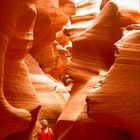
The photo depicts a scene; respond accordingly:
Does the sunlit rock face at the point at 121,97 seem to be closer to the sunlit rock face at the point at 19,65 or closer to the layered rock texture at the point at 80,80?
the layered rock texture at the point at 80,80

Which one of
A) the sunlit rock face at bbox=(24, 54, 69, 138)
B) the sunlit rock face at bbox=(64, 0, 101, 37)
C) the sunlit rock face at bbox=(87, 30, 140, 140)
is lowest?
the sunlit rock face at bbox=(24, 54, 69, 138)

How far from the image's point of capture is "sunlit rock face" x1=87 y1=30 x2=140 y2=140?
4512 mm

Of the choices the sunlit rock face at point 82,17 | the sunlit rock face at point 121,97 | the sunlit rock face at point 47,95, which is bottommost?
the sunlit rock face at point 47,95

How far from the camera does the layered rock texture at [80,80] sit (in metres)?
4.52

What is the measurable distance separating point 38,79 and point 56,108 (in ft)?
2.07

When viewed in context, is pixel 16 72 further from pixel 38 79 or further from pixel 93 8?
pixel 93 8

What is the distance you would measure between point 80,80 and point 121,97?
144 centimetres

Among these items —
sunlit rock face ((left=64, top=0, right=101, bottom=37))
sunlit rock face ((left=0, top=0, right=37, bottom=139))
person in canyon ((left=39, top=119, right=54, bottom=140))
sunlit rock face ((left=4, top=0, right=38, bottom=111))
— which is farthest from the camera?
sunlit rock face ((left=64, top=0, right=101, bottom=37))

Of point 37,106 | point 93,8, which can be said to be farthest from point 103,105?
point 93,8

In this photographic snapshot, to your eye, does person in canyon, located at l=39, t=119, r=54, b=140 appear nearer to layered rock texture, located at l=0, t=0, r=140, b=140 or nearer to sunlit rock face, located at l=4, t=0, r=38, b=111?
layered rock texture, located at l=0, t=0, r=140, b=140

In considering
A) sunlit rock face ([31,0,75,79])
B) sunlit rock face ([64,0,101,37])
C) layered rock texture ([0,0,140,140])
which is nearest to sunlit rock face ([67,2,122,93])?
layered rock texture ([0,0,140,140])

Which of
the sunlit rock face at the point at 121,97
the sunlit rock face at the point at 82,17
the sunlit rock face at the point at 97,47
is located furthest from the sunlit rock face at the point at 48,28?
the sunlit rock face at the point at 121,97

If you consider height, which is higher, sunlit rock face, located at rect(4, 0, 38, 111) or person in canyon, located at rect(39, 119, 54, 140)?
sunlit rock face, located at rect(4, 0, 38, 111)

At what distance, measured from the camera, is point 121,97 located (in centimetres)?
456
